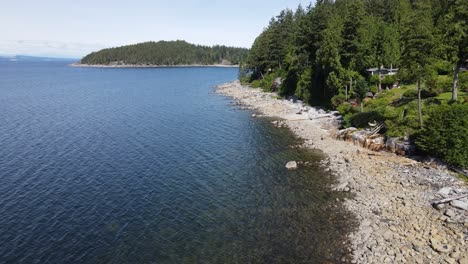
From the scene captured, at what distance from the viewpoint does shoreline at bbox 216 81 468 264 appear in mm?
23734

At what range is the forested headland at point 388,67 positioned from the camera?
127 feet

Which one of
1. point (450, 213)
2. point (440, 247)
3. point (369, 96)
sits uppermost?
point (369, 96)

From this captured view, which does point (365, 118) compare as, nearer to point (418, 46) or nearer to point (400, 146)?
point (400, 146)

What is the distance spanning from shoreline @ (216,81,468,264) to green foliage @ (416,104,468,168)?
1.72 m

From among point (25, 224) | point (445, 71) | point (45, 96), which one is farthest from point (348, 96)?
point (45, 96)

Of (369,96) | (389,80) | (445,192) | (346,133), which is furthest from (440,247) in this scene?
(389,80)

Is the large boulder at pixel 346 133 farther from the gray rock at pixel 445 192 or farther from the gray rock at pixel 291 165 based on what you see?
the gray rock at pixel 445 192

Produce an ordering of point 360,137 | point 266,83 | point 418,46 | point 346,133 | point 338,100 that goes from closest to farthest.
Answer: point 418,46, point 360,137, point 346,133, point 338,100, point 266,83

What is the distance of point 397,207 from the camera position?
97.9 ft

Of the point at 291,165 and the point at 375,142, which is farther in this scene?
the point at 375,142

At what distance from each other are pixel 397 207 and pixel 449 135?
11481mm

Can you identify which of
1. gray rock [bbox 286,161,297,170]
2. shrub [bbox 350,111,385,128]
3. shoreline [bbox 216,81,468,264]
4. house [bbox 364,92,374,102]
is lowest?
gray rock [bbox 286,161,297,170]

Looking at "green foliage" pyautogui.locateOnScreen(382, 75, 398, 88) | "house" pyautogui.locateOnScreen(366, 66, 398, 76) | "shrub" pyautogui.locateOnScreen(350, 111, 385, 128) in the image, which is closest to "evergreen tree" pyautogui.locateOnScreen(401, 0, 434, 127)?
"shrub" pyautogui.locateOnScreen(350, 111, 385, 128)

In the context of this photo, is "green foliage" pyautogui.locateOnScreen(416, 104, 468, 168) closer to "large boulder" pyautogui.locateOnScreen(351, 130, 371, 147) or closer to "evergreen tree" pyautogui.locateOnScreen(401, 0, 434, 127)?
"evergreen tree" pyautogui.locateOnScreen(401, 0, 434, 127)
